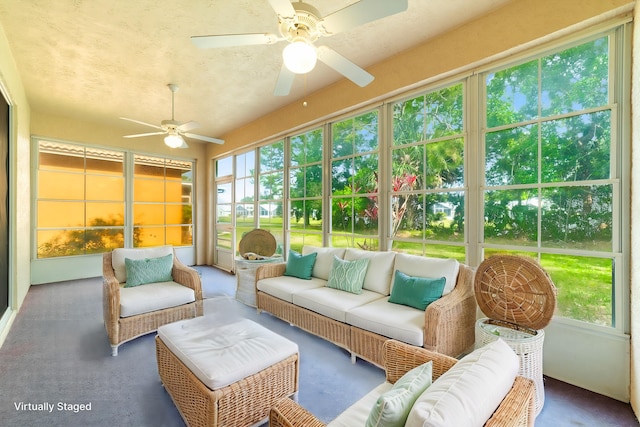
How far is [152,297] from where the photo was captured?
303 centimetres

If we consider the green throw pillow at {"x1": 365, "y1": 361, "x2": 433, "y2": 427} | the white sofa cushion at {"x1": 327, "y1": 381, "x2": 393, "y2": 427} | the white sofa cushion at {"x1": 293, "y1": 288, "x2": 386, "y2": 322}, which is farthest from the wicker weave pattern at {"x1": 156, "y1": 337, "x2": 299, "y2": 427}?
the green throw pillow at {"x1": 365, "y1": 361, "x2": 433, "y2": 427}

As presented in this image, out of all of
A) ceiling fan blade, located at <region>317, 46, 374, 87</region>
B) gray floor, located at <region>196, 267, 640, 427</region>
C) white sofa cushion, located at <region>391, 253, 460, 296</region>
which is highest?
ceiling fan blade, located at <region>317, 46, 374, 87</region>

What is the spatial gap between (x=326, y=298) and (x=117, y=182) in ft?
18.9

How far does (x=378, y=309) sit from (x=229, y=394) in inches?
55.6

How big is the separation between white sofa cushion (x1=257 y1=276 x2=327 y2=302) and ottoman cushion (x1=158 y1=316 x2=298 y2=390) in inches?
37.1

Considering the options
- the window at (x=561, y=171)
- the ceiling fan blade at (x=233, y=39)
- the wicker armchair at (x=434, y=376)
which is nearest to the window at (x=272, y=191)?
the ceiling fan blade at (x=233, y=39)

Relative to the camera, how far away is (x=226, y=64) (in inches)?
137

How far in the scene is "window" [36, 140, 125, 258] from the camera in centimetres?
546

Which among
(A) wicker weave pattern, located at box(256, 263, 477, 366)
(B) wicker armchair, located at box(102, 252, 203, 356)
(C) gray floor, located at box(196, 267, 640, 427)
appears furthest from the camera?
(B) wicker armchair, located at box(102, 252, 203, 356)

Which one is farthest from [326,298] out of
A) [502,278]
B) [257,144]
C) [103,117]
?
[103,117]

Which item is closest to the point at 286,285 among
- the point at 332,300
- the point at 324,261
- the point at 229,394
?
the point at 324,261

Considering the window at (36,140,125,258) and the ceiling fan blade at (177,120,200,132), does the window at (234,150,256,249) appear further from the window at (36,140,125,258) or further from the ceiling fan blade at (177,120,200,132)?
the window at (36,140,125,258)

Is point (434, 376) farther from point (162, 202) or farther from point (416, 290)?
point (162, 202)

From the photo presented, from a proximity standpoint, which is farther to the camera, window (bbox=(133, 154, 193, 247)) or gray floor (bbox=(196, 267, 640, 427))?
window (bbox=(133, 154, 193, 247))
